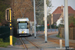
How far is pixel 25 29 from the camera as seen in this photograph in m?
32.8

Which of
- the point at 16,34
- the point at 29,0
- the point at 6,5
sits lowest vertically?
the point at 16,34

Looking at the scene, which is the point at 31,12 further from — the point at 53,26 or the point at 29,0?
the point at 53,26

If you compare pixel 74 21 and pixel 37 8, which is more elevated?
pixel 37 8

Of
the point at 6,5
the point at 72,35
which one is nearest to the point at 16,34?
the point at 6,5

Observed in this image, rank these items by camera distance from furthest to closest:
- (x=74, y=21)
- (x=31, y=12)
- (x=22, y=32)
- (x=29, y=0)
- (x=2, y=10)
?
(x=31, y=12) < (x=29, y=0) < (x=22, y=32) < (x=74, y=21) < (x=2, y=10)

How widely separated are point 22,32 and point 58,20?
58994 mm

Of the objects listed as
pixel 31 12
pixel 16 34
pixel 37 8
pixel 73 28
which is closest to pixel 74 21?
pixel 73 28

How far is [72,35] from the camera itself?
23625 millimetres

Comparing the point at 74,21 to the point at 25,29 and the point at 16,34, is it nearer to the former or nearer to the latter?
the point at 25,29

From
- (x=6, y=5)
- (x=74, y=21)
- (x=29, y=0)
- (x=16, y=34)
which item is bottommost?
(x=16, y=34)

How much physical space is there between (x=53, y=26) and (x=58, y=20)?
11.0 m

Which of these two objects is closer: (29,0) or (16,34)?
(16,34)

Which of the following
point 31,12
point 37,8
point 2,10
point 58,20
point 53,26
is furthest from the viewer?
point 58,20

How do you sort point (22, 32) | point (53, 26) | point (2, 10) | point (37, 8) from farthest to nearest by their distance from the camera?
point (53, 26)
point (37, 8)
point (22, 32)
point (2, 10)
